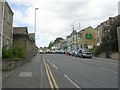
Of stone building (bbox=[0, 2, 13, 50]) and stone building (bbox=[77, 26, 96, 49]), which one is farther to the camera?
stone building (bbox=[77, 26, 96, 49])

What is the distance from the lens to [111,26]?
48.1 meters

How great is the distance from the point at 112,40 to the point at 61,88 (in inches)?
1483

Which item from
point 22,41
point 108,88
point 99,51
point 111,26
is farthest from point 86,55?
point 108,88

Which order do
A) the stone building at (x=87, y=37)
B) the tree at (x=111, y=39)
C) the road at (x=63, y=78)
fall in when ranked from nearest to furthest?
the road at (x=63, y=78) → the tree at (x=111, y=39) → the stone building at (x=87, y=37)

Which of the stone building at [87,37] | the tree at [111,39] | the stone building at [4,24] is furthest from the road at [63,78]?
the stone building at [87,37]

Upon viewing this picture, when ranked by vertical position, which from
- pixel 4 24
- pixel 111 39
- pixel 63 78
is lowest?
pixel 63 78

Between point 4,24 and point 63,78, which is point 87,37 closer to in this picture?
point 4,24

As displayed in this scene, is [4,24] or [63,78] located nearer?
[63,78]

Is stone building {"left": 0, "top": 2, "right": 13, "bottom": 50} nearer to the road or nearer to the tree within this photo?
the road

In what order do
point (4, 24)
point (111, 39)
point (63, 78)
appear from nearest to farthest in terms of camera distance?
point (63, 78) → point (4, 24) → point (111, 39)

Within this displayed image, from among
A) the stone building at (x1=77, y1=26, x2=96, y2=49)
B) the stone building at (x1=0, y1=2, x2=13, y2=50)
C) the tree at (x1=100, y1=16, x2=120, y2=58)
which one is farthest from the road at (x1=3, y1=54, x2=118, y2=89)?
the stone building at (x1=77, y1=26, x2=96, y2=49)

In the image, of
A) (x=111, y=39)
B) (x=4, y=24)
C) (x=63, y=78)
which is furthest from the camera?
(x=111, y=39)

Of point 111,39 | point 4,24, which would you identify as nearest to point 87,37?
point 111,39

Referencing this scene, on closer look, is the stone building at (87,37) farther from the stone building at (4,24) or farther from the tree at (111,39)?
the stone building at (4,24)
